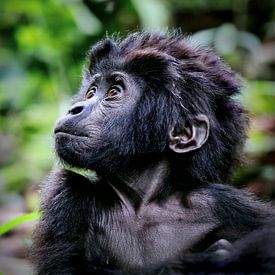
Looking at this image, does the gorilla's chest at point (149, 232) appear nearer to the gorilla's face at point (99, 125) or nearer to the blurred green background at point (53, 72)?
the gorilla's face at point (99, 125)

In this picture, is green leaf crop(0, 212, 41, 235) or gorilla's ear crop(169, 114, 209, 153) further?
green leaf crop(0, 212, 41, 235)

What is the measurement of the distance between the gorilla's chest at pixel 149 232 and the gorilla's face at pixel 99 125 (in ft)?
1.45

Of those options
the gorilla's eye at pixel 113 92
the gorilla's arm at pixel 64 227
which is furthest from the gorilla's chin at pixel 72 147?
the gorilla's eye at pixel 113 92

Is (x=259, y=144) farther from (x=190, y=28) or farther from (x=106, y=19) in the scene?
(x=190, y=28)

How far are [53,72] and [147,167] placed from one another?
5.65 m

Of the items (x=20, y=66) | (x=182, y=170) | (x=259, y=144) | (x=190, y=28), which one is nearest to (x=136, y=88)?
(x=182, y=170)

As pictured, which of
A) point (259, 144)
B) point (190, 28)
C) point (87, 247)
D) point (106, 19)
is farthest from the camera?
point (190, 28)

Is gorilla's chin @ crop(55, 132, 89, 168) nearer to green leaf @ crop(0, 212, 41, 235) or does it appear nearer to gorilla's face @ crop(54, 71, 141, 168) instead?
gorilla's face @ crop(54, 71, 141, 168)

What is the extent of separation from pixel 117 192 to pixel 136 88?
0.77 m

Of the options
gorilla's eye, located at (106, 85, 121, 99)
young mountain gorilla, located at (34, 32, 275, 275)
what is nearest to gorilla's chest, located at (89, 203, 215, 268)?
young mountain gorilla, located at (34, 32, 275, 275)

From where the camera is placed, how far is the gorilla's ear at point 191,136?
500 cm

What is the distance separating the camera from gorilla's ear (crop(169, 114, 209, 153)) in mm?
5000

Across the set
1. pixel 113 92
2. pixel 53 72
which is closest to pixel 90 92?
pixel 113 92

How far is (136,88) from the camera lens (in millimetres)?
5090
